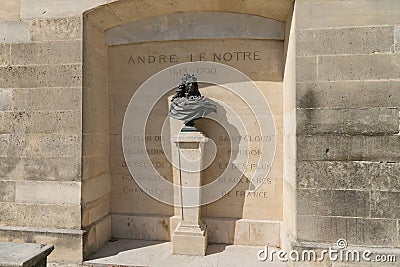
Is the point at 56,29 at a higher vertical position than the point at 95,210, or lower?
higher

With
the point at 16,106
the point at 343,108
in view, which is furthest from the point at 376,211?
the point at 16,106

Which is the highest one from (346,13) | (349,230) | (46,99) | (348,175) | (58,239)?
(346,13)

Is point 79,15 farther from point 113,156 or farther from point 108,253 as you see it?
point 108,253

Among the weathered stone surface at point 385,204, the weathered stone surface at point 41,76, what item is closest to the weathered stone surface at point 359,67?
the weathered stone surface at point 385,204

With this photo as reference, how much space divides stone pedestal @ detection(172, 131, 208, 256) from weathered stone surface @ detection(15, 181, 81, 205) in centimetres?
149

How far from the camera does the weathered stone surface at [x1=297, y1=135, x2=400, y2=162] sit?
3668 mm

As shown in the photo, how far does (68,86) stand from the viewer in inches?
174

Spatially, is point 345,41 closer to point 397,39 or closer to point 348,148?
point 397,39

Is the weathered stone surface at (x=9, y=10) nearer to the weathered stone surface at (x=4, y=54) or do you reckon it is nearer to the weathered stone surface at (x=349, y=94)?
the weathered stone surface at (x=4, y=54)

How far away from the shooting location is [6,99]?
4.54 meters

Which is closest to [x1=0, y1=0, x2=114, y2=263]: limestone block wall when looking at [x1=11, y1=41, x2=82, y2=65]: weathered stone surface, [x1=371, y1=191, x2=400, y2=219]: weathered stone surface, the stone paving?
[x1=11, y1=41, x2=82, y2=65]: weathered stone surface

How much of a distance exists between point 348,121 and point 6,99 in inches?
186

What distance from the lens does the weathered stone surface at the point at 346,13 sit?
12.3ft

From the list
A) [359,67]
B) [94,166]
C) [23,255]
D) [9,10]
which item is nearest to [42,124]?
[94,166]
